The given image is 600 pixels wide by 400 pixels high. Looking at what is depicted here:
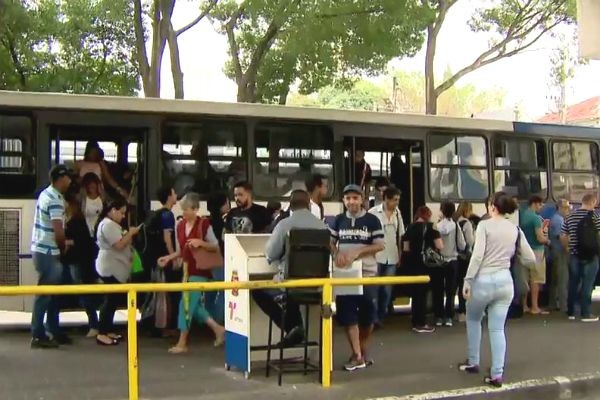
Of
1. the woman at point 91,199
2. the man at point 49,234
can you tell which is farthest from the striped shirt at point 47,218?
the woman at point 91,199

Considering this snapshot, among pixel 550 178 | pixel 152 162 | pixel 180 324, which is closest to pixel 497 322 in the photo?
pixel 180 324

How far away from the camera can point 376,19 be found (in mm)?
16172

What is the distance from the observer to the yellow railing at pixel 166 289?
18.4ft

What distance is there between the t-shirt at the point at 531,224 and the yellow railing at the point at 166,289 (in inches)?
172

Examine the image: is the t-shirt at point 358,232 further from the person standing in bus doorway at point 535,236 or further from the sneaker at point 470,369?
the person standing in bus doorway at point 535,236

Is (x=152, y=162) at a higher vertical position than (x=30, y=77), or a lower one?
lower

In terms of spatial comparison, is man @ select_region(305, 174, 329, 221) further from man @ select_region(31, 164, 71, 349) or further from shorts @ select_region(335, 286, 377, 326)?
man @ select_region(31, 164, 71, 349)

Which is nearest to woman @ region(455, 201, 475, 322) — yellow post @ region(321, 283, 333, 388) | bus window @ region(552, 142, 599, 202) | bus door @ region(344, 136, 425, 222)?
bus door @ region(344, 136, 425, 222)

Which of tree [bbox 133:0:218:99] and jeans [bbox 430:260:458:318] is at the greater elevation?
tree [bbox 133:0:218:99]

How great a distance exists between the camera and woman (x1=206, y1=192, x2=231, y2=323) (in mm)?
8602

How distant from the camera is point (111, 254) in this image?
8398 mm

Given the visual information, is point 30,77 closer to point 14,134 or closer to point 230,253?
point 14,134

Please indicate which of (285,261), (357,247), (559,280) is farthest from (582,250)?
(285,261)

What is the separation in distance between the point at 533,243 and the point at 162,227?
520cm
